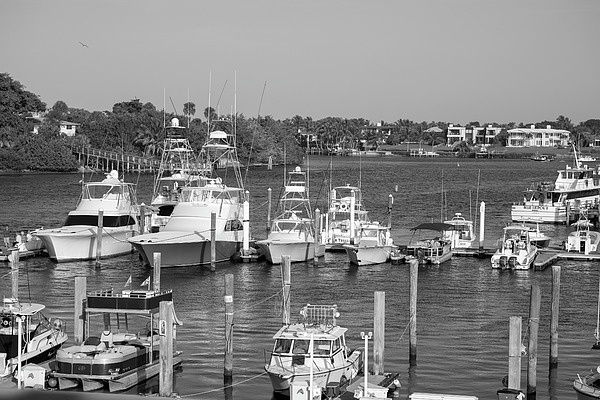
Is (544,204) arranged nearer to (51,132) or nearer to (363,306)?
(363,306)

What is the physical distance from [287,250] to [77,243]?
39.5ft

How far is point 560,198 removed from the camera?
8700 cm

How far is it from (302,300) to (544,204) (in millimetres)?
46448

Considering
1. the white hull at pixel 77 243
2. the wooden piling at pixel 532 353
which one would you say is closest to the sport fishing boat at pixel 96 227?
the white hull at pixel 77 243

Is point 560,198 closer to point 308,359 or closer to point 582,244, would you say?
point 582,244

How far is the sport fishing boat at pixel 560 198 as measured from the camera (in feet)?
270

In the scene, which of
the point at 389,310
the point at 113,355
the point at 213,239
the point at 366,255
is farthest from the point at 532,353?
the point at 213,239

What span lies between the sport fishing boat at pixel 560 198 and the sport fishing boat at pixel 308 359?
5904 cm

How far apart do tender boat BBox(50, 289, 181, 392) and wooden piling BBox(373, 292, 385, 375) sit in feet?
18.9

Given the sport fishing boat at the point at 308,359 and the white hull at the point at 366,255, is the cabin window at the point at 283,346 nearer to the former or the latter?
the sport fishing boat at the point at 308,359

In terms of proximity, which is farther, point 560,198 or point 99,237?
point 560,198

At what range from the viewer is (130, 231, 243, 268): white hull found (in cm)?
5084

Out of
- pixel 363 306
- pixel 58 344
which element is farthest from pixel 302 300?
pixel 58 344

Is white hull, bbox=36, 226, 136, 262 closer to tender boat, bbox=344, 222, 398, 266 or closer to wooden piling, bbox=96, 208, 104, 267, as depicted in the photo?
wooden piling, bbox=96, 208, 104, 267
